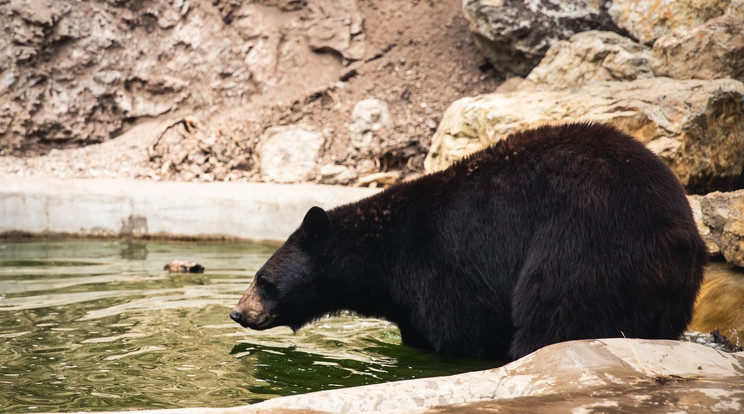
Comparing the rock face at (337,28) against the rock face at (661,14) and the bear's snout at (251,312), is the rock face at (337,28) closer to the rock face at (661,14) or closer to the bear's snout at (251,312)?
the rock face at (661,14)

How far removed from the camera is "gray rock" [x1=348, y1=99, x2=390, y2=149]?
1309 cm

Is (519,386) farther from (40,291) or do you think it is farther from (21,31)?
(21,31)

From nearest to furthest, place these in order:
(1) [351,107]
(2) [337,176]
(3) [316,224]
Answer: (3) [316,224], (2) [337,176], (1) [351,107]

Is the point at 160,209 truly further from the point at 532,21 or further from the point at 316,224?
the point at 532,21

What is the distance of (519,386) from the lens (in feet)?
10.1

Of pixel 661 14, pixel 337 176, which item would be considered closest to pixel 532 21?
pixel 661 14

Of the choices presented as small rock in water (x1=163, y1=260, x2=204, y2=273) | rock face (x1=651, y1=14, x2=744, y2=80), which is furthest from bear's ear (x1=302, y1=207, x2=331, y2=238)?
rock face (x1=651, y1=14, x2=744, y2=80)

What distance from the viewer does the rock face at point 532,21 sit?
12016 millimetres

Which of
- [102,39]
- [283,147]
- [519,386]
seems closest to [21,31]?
[102,39]

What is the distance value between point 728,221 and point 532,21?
7.73m

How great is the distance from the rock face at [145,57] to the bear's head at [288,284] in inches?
397

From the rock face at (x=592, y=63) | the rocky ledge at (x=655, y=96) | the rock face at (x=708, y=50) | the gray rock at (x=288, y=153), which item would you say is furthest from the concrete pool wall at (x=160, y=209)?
the rock face at (x=708, y=50)

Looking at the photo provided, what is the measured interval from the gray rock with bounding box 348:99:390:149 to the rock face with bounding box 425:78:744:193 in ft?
14.0

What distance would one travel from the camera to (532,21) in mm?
12414
